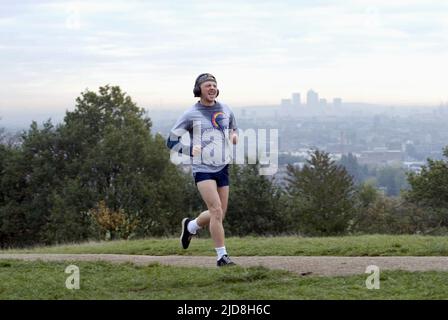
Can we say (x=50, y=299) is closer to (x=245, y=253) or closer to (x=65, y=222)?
(x=245, y=253)

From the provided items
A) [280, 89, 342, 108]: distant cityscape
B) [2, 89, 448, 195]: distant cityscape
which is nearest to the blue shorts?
[2, 89, 448, 195]: distant cityscape

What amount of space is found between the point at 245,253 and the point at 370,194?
67246 mm

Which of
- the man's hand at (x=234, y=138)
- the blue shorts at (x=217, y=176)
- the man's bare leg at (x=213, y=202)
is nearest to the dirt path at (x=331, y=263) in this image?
the man's bare leg at (x=213, y=202)

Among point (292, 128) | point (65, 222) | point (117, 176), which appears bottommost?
point (65, 222)

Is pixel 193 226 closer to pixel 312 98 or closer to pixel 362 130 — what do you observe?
pixel 312 98

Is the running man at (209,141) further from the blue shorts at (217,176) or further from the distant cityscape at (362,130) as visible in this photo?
the distant cityscape at (362,130)

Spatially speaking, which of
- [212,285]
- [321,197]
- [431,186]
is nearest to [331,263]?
[212,285]

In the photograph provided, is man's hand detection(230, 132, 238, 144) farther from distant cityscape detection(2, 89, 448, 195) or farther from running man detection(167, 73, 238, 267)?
distant cityscape detection(2, 89, 448, 195)

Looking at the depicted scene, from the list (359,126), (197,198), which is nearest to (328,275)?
(197,198)

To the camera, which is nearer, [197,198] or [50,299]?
[50,299]

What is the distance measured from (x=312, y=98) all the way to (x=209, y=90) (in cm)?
9794

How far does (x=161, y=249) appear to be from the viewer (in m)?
11.6

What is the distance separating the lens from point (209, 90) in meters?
7.98

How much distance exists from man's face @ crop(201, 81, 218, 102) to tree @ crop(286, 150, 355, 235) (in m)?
38.0
